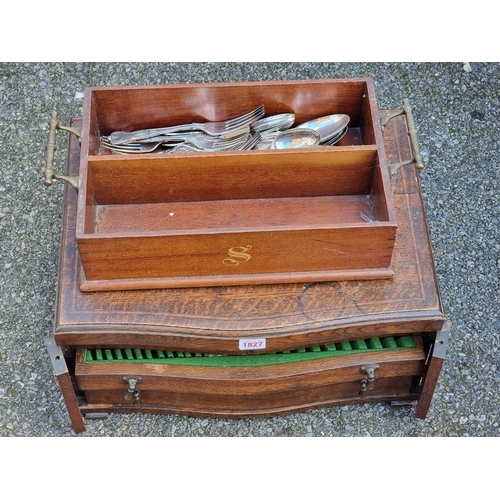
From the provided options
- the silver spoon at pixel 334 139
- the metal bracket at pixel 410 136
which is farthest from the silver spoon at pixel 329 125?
the metal bracket at pixel 410 136

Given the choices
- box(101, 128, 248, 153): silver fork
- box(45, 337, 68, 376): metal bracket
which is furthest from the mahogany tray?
box(101, 128, 248, 153): silver fork

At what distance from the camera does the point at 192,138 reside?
103 inches

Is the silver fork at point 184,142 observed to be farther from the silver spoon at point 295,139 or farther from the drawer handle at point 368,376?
the drawer handle at point 368,376

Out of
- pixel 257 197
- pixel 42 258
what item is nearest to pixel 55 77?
pixel 42 258

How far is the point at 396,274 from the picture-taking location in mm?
2430

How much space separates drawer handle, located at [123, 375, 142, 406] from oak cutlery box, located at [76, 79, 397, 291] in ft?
0.84

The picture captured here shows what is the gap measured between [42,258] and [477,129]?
5.04 ft

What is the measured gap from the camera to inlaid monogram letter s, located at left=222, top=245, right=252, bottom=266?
7.73 feet

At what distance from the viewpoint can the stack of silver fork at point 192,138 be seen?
2.60 metres

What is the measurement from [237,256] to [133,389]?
1.52 ft

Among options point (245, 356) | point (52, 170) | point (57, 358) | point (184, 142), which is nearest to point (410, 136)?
point (184, 142)

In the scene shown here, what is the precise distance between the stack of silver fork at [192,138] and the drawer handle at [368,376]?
26.7 inches

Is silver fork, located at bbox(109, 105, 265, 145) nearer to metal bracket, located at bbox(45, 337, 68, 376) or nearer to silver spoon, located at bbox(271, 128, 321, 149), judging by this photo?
silver spoon, located at bbox(271, 128, 321, 149)

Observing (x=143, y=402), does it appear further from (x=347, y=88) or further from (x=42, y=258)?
(x=347, y=88)
